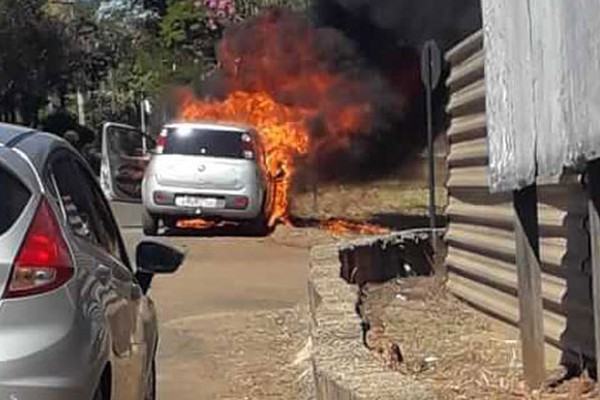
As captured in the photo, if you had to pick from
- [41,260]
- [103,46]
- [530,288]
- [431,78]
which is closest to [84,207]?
[41,260]

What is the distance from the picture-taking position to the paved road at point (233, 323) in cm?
971

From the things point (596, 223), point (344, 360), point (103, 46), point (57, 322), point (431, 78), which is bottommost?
point (344, 360)

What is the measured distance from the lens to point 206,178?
69.8 ft

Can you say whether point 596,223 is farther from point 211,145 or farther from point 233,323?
point 211,145

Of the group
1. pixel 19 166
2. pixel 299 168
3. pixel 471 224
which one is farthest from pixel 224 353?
pixel 299 168

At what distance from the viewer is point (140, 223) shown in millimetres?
24016

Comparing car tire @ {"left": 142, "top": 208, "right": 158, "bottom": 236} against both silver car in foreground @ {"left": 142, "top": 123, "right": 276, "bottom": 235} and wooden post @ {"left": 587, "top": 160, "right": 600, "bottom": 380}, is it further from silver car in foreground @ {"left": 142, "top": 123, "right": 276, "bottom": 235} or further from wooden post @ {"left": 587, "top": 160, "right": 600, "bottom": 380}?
wooden post @ {"left": 587, "top": 160, "right": 600, "bottom": 380}

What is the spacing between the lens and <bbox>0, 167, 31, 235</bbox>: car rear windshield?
4.83 metres

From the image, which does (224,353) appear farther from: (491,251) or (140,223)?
(140,223)

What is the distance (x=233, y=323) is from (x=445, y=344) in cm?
323

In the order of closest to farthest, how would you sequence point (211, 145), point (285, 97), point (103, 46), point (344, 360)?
point (344, 360) < point (211, 145) < point (285, 97) < point (103, 46)

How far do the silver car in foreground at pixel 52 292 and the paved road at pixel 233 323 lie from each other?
365cm

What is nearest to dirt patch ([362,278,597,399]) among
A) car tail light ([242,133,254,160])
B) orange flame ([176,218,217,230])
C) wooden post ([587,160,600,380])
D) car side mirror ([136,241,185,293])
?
wooden post ([587,160,600,380])

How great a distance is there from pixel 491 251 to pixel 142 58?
35073mm
